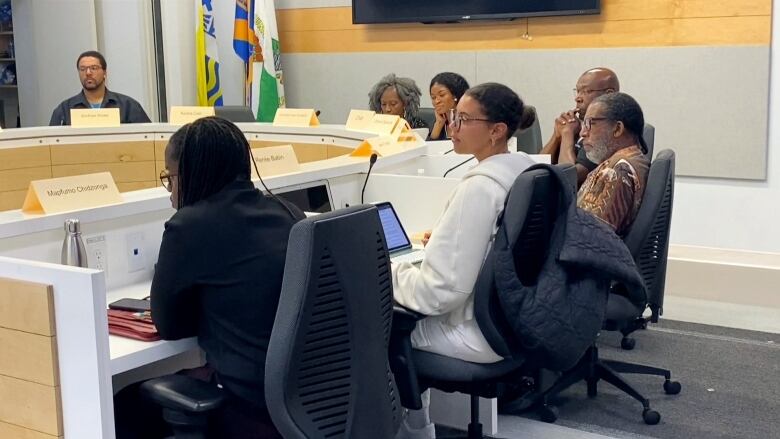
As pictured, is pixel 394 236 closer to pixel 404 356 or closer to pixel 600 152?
pixel 404 356

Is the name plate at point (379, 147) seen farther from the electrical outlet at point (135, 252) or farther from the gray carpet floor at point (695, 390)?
the electrical outlet at point (135, 252)

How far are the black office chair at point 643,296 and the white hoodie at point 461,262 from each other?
62 cm

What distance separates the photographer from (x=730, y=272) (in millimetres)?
4801

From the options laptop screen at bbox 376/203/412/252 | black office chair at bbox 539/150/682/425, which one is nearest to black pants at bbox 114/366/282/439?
laptop screen at bbox 376/203/412/252

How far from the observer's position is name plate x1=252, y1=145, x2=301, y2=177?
3.18 meters

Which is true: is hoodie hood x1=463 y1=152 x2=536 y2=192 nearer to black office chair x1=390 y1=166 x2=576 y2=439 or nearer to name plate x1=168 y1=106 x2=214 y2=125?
black office chair x1=390 y1=166 x2=576 y2=439

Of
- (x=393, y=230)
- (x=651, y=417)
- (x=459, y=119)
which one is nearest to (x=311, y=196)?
(x=393, y=230)

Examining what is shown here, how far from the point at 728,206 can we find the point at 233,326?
3940 millimetres

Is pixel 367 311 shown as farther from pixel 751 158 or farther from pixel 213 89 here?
pixel 213 89

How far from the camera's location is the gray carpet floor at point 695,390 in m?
3.31

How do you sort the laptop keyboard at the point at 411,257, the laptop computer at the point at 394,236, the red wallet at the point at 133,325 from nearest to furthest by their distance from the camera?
the red wallet at the point at 133,325, the laptop keyboard at the point at 411,257, the laptop computer at the point at 394,236

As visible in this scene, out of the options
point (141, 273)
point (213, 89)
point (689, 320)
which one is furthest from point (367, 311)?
point (213, 89)

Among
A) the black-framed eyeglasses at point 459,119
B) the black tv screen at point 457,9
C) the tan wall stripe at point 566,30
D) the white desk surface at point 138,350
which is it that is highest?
the black tv screen at point 457,9

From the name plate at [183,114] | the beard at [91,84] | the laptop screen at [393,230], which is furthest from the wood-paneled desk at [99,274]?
the beard at [91,84]
